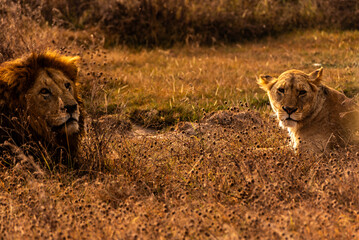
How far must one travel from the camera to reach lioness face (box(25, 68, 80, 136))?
17.4 feet

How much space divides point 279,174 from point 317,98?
1382mm

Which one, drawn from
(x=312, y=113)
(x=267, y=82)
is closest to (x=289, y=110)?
(x=312, y=113)

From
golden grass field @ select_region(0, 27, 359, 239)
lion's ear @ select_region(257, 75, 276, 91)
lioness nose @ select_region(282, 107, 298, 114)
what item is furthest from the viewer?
lion's ear @ select_region(257, 75, 276, 91)

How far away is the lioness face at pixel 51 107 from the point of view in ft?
17.4

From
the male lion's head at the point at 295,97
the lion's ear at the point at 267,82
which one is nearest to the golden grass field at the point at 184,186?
the male lion's head at the point at 295,97

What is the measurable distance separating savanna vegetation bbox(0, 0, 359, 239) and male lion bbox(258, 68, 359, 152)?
25 centimetres

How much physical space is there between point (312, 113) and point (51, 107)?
2.90m

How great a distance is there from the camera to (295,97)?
571cm

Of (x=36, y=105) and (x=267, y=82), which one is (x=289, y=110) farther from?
(x=36, y=105)

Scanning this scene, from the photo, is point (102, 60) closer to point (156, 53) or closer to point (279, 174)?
point (156, 53)

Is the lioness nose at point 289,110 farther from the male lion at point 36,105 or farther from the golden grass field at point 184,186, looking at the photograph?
the male lion at point 36,105

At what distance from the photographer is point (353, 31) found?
13.6 meters

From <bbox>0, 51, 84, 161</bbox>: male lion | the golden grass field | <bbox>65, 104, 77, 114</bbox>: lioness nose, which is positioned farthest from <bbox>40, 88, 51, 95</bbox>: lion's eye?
the golden grass field

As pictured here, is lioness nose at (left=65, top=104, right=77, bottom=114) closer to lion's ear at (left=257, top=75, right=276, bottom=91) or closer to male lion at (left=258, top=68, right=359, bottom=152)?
male lion at (left=258, top=68, right=359, bottom=152)
